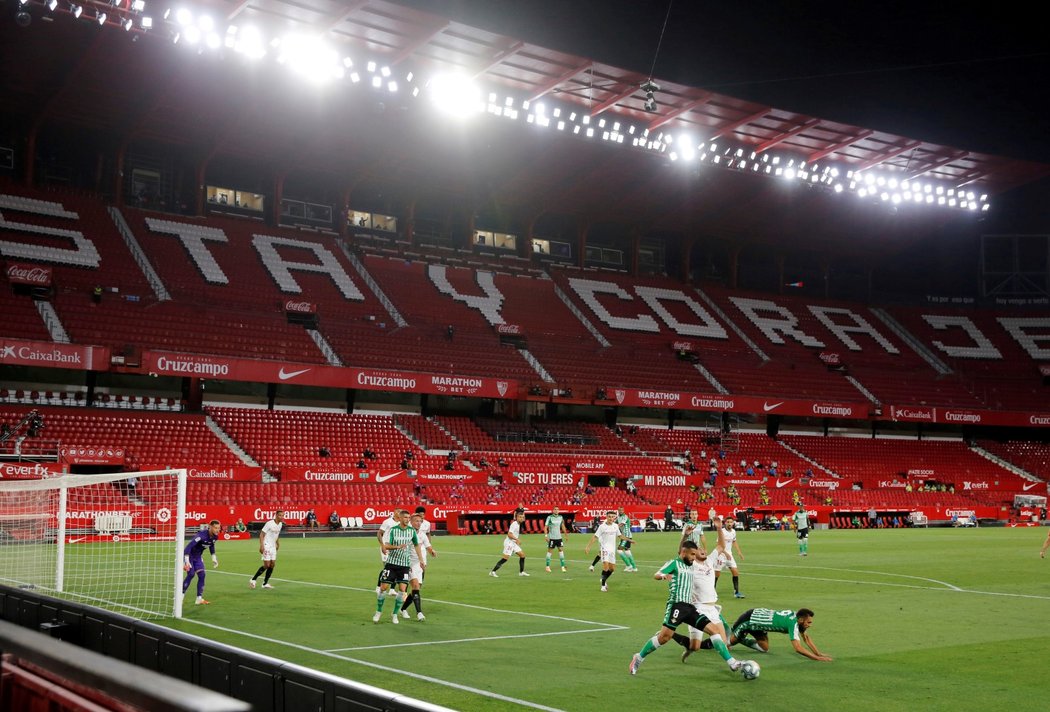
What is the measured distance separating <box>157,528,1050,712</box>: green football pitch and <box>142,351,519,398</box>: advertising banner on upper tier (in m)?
16.5

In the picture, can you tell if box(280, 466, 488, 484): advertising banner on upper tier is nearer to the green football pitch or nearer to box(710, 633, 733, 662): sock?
the green football pitch

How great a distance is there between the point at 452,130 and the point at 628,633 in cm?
4118

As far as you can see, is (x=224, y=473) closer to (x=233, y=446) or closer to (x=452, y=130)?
(x=233, y=446)

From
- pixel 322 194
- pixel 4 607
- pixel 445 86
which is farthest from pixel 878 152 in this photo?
pixel 4 607

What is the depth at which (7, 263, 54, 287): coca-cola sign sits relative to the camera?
46312 mm

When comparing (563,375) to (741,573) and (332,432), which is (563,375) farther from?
(741,573)

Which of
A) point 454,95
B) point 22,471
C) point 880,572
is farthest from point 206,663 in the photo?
point 454,95

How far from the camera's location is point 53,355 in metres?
42.9

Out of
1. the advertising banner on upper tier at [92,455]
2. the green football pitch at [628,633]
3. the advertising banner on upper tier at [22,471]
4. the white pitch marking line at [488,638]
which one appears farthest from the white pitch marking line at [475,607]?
the advertising banner on upper tier at [92,455]

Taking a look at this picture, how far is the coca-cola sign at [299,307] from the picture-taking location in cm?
5466

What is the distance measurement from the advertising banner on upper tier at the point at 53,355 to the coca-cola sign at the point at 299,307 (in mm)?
12033

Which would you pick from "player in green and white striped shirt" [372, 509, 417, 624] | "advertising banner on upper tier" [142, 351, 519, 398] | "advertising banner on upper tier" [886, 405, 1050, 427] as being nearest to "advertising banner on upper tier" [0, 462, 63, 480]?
"advertising banner on upper tier" [142, 351, 519, 398]

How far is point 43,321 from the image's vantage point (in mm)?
45188

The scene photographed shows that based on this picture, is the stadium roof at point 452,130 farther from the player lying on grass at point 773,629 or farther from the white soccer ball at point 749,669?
the white soccer ball at point 749,669
